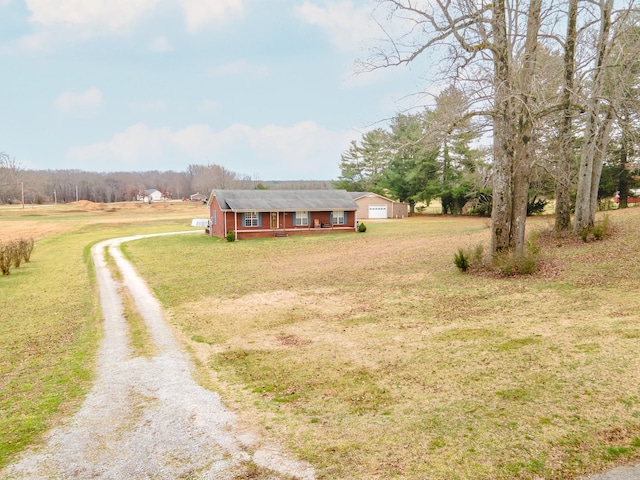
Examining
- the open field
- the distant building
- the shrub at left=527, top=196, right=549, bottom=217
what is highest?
the distant building

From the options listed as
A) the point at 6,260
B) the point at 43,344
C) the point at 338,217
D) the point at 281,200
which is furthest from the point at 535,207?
the point at 43,344

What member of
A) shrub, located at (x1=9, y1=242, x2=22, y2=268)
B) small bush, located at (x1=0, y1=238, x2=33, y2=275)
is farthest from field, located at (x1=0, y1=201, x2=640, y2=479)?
shrub, located at (x1=9, y1=242, x2=22, y2=268)

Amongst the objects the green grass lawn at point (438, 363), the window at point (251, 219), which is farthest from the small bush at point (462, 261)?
the window at point (251, 219)

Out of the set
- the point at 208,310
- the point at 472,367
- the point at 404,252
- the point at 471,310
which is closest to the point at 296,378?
the point at 472,367

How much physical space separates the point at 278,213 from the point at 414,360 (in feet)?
93.7

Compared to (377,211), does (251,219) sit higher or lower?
lower

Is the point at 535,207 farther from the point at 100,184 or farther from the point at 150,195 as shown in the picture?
the point at 100,184

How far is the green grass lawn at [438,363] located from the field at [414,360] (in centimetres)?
3

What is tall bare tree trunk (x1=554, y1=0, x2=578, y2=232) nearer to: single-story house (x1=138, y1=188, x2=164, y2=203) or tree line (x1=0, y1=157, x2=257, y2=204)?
tree line (x1=0, y1=157, x2=257, y2=204)

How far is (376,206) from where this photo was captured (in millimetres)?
52281

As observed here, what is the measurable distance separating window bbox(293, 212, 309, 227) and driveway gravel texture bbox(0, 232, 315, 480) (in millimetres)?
27896

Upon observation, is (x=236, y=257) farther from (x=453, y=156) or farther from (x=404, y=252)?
(x=453, y=156)

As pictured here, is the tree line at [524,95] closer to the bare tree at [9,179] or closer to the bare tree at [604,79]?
the bare tree at [604,79]

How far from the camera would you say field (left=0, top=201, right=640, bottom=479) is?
4.89m
